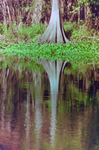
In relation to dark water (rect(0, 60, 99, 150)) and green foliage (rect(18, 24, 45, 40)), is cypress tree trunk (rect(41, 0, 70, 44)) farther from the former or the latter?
dark water (rect(0, 60, 99, 150))

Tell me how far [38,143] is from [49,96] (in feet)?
6.29

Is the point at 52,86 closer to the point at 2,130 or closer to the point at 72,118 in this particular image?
the point at 72,118

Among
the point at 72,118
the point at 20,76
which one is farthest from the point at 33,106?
the point at 20,76

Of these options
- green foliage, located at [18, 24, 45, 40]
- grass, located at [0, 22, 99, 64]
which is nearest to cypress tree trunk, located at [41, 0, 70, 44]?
grass, located at [0, 22, 99, 64]

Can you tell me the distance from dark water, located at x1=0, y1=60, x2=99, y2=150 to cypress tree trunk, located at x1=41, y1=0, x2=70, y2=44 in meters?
7.90

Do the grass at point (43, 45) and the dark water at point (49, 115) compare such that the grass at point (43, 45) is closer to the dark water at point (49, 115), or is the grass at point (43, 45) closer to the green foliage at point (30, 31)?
the green foliage at point (30, 31)

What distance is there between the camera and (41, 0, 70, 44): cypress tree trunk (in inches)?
517

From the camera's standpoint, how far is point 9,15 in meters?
14.7

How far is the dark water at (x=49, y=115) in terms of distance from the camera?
2203 mm

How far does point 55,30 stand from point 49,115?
10577 millimetres

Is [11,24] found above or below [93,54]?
above

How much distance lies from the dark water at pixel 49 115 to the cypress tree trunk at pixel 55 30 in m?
7.90

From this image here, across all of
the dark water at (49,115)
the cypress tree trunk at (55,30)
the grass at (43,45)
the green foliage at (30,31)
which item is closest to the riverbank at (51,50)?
the grass at (43,45)

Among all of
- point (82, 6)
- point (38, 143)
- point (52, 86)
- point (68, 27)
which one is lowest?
point (38, 143)
